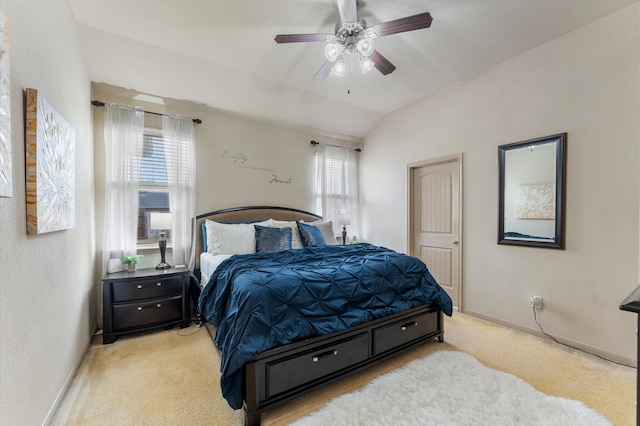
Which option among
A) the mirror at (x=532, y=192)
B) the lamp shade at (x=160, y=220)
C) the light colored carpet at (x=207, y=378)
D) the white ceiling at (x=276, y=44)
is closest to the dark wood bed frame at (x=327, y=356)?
the light colored carpet at (x=207, y=378)

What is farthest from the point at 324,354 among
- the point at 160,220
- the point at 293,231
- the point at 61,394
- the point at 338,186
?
the point at 338,186

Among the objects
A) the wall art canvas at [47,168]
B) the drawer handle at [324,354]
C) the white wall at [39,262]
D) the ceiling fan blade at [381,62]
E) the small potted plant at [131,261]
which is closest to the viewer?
the white wall at [39,262]

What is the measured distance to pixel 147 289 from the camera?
9.02 feet

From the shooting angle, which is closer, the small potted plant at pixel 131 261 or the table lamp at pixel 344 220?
the small potted plant at pixel 131 261

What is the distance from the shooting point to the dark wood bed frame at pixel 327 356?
159 cm

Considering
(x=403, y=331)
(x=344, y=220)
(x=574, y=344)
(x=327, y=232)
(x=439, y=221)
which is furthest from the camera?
(x=344, y=220)

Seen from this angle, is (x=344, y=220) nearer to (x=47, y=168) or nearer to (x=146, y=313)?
(x=146, y=313)

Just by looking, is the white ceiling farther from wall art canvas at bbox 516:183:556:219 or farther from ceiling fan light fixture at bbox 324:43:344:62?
wall art canvas at bbox 516:183:556:219

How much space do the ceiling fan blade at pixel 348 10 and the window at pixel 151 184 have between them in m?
2.54

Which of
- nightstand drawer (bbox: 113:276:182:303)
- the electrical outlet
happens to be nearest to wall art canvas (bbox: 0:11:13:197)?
nightstand drawer (bbox: 113:276:182:303)

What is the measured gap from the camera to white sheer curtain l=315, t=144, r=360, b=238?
4559mm

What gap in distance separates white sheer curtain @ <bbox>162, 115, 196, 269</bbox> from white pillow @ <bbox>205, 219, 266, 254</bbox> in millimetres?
297

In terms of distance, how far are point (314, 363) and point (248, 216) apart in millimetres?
2464

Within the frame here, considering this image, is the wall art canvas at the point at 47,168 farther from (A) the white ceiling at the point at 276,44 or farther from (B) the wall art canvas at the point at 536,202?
(B) the wall art canvas at the point at 536,202
